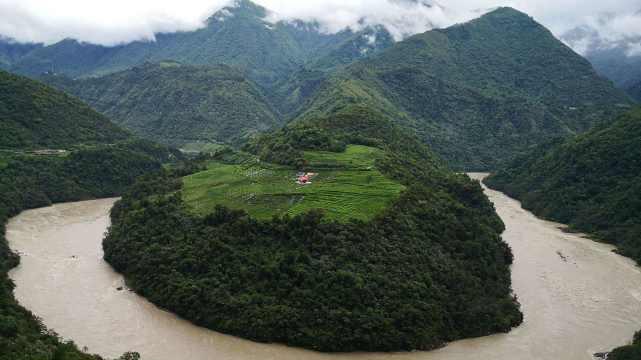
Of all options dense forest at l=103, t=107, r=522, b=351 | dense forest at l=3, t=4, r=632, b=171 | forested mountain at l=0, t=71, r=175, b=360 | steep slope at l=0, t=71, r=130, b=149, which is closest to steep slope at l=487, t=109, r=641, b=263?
dense forest at l=103, t=107, r=522, b=351

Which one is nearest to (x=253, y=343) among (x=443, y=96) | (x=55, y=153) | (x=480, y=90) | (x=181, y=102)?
(x=55, y=153)

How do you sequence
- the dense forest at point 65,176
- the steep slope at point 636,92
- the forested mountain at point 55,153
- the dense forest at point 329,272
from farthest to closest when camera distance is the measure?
the steep slope at point 636,92 → the forested mountain at point 55,153 → the dense forest at point 65,176 → the dense forest at point 329,272

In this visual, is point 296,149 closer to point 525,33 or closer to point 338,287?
point 338,287

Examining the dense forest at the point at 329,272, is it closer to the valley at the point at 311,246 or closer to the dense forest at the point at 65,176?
the valley at the point at 311,246

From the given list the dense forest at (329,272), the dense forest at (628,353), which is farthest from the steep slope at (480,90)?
the dense forest at (628,353)

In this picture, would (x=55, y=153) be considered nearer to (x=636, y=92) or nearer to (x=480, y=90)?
(x=480, y=90)

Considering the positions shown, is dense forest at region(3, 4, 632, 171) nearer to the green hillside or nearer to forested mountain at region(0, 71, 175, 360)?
the green hillside
